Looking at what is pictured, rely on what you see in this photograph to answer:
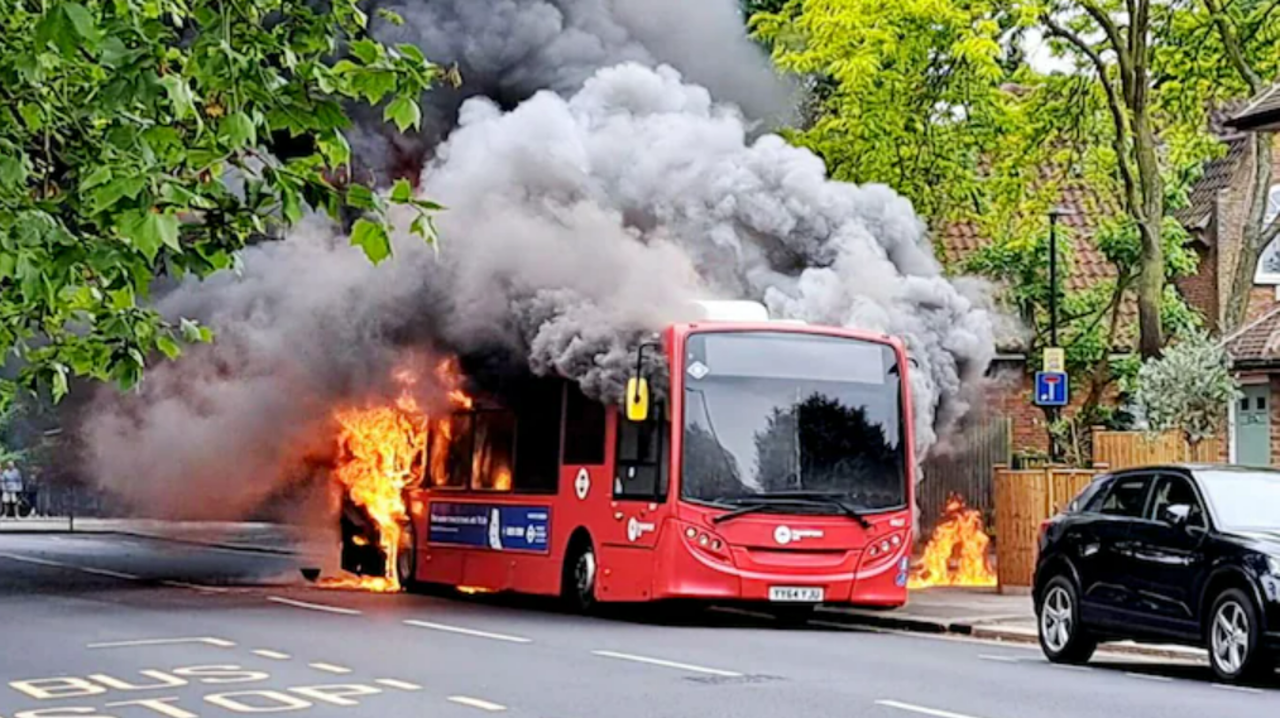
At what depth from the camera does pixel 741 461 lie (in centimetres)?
1875

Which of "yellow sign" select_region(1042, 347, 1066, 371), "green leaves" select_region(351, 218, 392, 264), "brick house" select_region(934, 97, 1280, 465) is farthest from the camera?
"brick house" select_region(934, 97, 1280, 465)

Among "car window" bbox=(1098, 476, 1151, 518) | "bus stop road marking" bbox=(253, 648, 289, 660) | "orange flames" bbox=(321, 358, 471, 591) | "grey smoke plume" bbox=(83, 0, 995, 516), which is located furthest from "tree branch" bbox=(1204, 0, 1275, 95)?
"bus stop road marking" bbox=(253, 648, 289, 660)

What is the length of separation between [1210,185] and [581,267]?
66.4 ft

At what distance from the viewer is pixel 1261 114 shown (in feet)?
72.0

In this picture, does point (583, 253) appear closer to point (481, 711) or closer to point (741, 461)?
point (741, 461)

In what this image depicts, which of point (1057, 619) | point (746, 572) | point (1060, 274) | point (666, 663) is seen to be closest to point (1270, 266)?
point (1060, 274)

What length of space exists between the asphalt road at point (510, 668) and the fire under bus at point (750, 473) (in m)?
0.51

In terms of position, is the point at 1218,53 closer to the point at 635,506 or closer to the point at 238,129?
the point at 635,506

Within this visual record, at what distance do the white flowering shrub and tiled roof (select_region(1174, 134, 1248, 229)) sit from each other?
1356 centimetres

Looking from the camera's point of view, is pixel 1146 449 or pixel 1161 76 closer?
pixel 1146 449

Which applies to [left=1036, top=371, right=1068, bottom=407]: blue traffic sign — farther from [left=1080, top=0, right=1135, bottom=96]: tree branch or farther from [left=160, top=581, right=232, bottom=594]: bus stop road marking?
[left=160, top=581, right=232, bottom=594]: bus stop road marking

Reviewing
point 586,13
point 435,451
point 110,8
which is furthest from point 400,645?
point 586,13

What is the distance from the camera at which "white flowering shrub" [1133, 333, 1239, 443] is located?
916 inches

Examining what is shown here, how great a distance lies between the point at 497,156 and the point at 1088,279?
17.0 m
